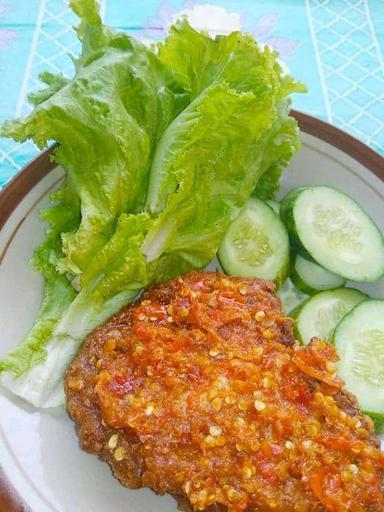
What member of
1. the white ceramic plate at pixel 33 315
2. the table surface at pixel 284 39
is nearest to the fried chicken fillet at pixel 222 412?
the white ceramic plate at pixel 33 315

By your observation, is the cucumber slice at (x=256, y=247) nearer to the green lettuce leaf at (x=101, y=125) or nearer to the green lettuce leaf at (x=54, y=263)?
the green lettuce leaf at (x=101, y=125)

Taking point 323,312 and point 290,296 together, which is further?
→ point 290,296

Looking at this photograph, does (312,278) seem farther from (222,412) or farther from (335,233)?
(222,412)

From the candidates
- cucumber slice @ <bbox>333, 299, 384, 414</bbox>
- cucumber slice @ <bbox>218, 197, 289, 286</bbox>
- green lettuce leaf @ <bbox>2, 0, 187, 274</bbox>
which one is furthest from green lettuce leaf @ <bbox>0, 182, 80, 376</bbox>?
cucumber slice @ <bbox>333, 299, 384, 414</bbox>

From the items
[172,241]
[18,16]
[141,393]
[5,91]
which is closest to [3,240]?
[172,241]

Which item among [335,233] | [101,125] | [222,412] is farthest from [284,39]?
[222,412]

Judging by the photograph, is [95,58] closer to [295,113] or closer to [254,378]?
[295,113]
